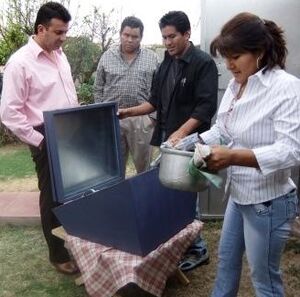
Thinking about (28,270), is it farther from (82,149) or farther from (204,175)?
(204,175)

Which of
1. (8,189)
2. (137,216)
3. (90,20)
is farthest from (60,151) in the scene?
A: (90,20)

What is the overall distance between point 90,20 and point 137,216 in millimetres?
6470

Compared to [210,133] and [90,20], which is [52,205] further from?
[90,20]

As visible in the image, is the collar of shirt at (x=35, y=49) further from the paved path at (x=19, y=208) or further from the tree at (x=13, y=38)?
the tree at (x=13, y=38)

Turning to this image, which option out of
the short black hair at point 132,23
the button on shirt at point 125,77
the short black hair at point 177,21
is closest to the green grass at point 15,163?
the button on shirt at point 125,77

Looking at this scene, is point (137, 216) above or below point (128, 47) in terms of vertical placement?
below

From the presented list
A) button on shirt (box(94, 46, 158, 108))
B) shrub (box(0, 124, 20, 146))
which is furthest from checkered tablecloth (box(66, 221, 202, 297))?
shrub (box(0, 124, 20, 146))

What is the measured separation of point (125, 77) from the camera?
150 inches

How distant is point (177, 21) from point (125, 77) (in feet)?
3.16

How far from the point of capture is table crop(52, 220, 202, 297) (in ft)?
7.74

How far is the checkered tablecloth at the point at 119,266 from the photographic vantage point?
236cm

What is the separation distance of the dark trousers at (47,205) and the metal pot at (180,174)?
1.36 meters

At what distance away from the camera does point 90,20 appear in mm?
8094

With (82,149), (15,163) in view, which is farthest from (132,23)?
(15,163)
